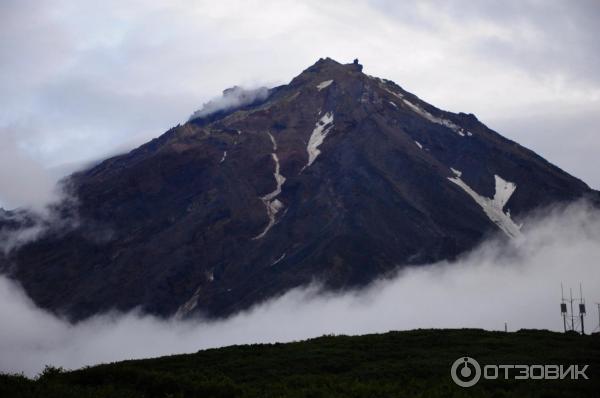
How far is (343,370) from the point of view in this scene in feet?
222

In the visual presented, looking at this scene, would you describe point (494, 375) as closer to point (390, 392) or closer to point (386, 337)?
point (390, 392)

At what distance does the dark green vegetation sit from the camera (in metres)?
54.8

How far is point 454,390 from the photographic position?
55812mm

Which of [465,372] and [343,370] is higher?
[343,370]

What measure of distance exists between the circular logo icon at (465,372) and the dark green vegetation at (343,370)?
669 mm

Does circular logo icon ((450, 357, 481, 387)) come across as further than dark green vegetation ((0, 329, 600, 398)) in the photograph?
Yes

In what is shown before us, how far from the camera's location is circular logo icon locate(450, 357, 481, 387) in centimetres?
5894

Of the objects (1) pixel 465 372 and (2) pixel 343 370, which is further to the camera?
(2) pixel 343 370

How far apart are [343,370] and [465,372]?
987cm

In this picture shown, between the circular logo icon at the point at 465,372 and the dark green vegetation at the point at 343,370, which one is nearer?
the dark green vegetation at the point at 343,370

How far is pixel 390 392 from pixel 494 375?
9.56 metres

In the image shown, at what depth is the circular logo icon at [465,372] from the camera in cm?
5894

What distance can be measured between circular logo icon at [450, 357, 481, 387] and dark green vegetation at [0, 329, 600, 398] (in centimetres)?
67

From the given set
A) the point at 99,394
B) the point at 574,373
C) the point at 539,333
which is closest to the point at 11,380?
the point at 99,394
